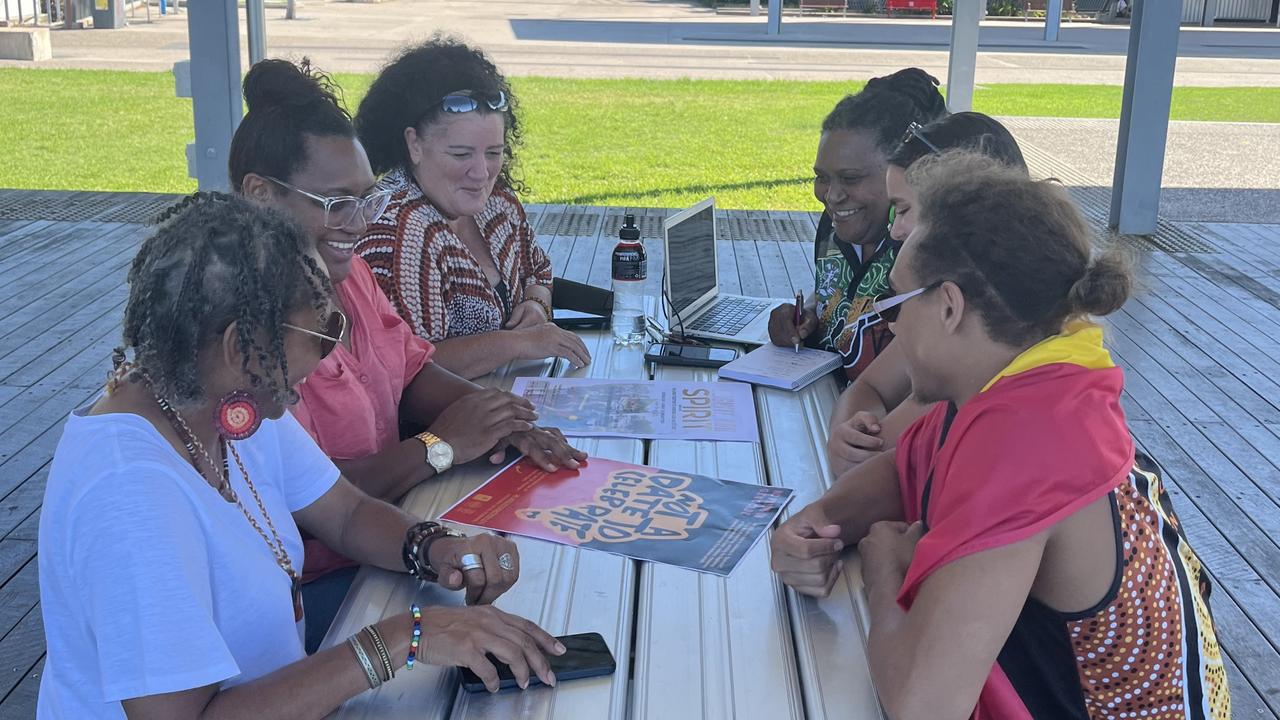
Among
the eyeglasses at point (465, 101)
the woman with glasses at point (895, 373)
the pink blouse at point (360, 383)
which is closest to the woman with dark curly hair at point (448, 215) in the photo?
the eyeglasses at point (465, 101)

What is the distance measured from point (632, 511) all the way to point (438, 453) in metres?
0.42

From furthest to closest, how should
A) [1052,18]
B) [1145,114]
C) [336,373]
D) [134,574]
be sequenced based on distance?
[1052,18] < [1145,114] < [336,373] < [134,574]

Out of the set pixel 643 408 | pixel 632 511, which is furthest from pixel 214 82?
pixel 632 511

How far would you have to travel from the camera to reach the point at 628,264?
3510 mm

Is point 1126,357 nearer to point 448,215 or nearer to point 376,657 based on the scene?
point 448,215

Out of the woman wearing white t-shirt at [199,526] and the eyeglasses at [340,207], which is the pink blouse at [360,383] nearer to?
the eyeglasses at [340,207]

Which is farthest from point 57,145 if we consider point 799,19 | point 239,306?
point 799,19

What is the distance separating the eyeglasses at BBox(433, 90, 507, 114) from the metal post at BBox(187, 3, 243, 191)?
11.2 ft

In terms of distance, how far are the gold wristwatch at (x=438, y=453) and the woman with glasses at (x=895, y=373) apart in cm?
75

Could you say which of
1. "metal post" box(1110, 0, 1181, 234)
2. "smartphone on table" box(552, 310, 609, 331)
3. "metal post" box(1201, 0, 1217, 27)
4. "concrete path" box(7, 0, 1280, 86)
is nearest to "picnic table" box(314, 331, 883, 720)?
"smartphone on table" box(552, 310, 609, 331)

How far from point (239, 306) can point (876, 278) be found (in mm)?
1866

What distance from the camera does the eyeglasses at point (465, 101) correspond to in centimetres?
322

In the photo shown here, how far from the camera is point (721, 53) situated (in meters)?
19.4

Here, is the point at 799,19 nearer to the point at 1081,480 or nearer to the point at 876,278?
the point at 876,278
